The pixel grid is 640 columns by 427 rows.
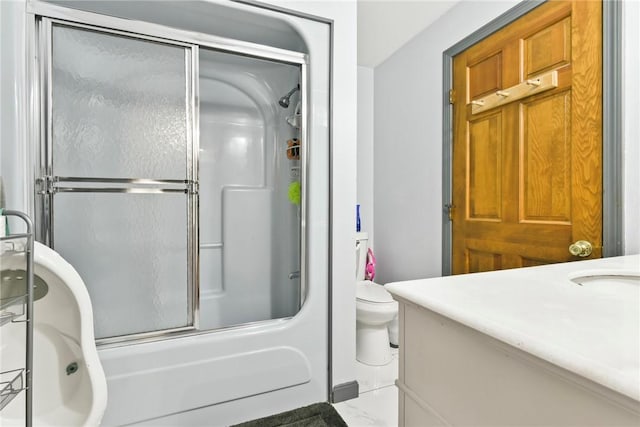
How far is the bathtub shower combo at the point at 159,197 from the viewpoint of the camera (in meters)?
1.24

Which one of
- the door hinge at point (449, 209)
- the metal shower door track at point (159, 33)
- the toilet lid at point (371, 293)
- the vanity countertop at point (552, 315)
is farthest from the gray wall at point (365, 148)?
the vanity countertop at point (552, 315)

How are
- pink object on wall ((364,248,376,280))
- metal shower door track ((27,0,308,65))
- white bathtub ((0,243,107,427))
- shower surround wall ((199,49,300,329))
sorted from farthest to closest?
1. pink object on wall ((364,248,376,280))
2. shower surround wall ((199,49,300,329))
3. metal shower door track ((27,0,308,65))
4. white bathtub ((0,243,107,427))

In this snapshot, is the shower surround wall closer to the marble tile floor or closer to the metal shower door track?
the metal shower door track

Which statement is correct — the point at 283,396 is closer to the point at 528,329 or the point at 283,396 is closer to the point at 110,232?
the point at 110,232

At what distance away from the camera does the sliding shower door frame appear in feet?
3.93

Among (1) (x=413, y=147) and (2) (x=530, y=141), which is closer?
(2) (x=530, y=141)

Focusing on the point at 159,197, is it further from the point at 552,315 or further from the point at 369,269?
the point at 369,269

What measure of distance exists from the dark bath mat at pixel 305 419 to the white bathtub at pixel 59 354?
64 centimetres

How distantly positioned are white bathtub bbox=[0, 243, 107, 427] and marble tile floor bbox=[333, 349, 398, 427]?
1004 mm

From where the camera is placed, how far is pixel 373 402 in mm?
1537

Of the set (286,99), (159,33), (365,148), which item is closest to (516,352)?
(159,33)

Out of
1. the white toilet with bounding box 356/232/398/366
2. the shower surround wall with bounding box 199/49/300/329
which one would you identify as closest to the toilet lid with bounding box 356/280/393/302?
the white toilet with bounding box 356/232/398/366

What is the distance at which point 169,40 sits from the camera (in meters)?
1.38

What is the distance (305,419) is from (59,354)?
0.98m
